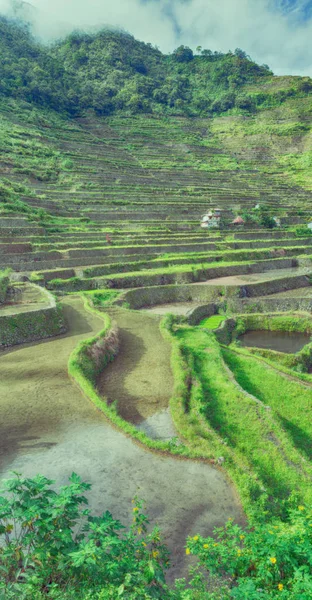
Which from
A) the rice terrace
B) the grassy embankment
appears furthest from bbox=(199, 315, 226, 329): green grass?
the grassy embankment

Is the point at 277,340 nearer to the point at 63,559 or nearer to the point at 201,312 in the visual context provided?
the point at 201,312

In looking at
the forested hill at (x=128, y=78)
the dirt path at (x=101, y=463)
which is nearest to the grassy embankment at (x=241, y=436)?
the dirt path at (x=101, y=463)

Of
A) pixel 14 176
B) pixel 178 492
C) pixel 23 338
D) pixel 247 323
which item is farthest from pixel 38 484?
pixel 14 176

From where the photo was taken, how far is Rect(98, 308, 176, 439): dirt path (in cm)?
973

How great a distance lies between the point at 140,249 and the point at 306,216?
26653 millimetres

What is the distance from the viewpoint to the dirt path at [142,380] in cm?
973

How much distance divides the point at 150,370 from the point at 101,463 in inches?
215

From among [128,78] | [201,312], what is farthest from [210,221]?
[128,78]

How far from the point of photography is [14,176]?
38531 mm

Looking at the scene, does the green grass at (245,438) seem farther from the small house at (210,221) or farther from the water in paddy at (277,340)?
the small house at (210,221)

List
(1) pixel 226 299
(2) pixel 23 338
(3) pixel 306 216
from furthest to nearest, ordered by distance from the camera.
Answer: (3) pixel 306 216 < (1) pixel 226 299 < (2) pixel 23 338

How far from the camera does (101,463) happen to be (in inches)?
286

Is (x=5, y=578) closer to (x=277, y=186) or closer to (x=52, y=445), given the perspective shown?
(x=52, y=445)

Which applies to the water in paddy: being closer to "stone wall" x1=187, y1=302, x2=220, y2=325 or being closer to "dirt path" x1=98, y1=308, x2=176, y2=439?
"stone wall" x1=187, y1=302, x2=220, y2=325
